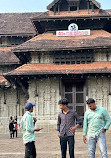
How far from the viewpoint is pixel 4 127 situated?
58.7 ft

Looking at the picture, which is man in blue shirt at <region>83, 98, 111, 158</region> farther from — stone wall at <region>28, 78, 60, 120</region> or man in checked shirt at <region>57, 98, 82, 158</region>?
stone wall at <region>28, 78, 60, 120</region>

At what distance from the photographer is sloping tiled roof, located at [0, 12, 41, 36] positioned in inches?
933

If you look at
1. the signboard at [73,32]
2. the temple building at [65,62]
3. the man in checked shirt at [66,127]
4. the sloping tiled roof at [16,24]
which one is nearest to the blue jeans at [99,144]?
the man in checked shirt at [66,127]

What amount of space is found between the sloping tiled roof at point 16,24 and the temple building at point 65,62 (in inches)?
161

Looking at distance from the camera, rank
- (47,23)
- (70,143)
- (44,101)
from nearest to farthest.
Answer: (70,143) → (44,101) → (47,23)

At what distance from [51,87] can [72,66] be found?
2.20 m

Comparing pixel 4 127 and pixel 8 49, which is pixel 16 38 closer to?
pixel 8 49

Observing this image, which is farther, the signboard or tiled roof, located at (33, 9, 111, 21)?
the signboard

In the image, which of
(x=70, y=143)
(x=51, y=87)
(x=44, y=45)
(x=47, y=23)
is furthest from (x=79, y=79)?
(x=70, y=143)

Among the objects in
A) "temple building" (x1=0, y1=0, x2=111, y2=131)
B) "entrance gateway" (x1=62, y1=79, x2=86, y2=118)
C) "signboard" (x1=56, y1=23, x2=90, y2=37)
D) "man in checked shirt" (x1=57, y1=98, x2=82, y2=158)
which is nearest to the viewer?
"man in checked shirt" (x1=57, y1=98, x2=82, y2=158)

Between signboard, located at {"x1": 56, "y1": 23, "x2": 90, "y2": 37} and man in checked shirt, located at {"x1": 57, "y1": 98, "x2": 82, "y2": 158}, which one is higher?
signboard, located at {"x1": 56, "y1": 23, "x2": 90, "y2": 37}

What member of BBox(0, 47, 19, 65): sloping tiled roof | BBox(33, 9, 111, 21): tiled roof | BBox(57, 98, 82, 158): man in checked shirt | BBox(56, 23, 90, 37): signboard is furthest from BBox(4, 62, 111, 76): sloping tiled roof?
BBox(57, 98, 82, 158): man in checked shirt

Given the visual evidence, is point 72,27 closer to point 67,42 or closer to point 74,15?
point 74,15

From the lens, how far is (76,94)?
57.8 ft
